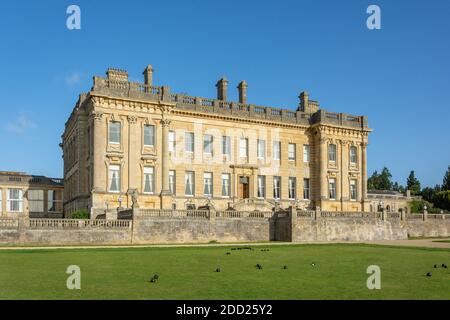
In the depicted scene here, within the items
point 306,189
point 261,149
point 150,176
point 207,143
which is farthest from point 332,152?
point 150,176

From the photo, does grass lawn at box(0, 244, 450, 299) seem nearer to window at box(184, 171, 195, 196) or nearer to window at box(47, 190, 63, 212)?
window at box(184, 171, 195, 196)

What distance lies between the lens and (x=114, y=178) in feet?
142

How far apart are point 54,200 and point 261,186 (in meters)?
22.6

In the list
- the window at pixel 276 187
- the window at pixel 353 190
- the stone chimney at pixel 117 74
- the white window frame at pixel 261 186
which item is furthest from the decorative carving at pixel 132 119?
the window at pixel 353 190

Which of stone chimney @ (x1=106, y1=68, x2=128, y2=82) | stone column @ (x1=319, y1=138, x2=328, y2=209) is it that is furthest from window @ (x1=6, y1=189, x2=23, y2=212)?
stone column @ (x1=319, y1=138, x2=328, y2=209)

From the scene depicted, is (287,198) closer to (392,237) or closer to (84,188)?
(392,237)

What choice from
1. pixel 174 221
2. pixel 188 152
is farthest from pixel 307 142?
pixel 174 221

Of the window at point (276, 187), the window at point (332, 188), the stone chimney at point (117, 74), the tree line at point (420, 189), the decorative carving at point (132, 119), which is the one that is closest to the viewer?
the decorative carving at point (132, 119)

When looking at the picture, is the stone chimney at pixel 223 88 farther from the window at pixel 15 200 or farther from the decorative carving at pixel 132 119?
the window at pixel 15 200

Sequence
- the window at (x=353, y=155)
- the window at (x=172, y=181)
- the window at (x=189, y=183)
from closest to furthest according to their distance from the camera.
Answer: the window at (x=172, y=181), the window at (x=189, y=183), the window at (x=353, y=155)

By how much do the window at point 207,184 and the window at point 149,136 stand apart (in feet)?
19.5

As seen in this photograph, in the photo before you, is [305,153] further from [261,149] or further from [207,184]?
[207,184]

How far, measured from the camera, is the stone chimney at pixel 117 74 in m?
45.0
